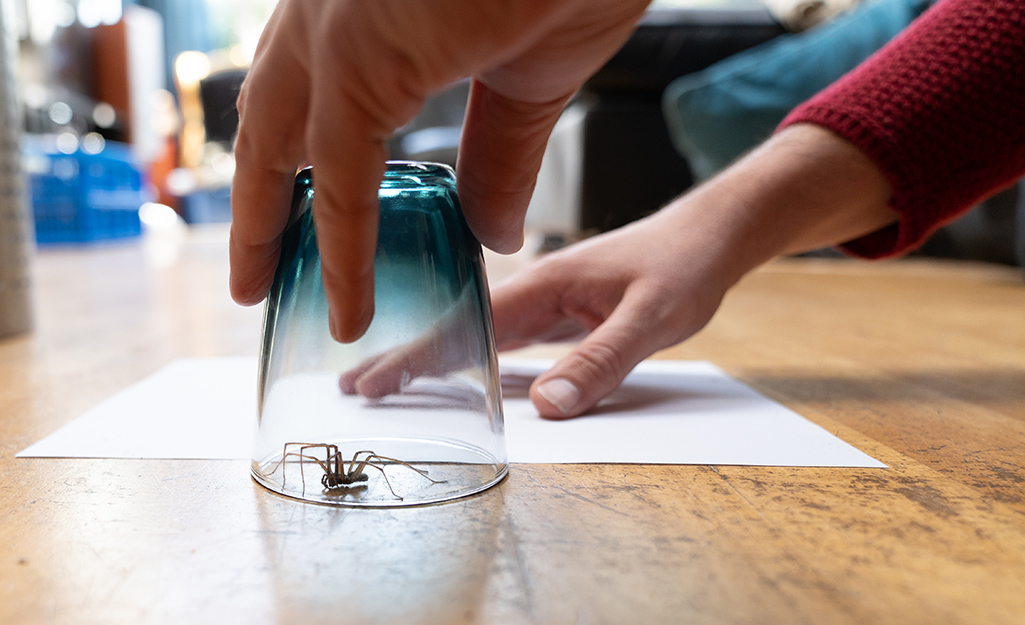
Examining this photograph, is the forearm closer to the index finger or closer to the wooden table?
the wooden table

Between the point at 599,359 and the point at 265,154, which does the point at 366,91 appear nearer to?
the point at 265,154

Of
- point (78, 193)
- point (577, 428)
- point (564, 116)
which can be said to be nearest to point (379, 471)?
point (577, 428)

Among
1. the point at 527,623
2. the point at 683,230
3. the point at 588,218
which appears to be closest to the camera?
the point at 527,623

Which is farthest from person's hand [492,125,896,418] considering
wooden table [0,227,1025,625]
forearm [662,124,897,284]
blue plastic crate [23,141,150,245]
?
blue plastic crate [23,141,150,245]

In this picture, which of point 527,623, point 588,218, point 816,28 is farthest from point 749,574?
point 816,28

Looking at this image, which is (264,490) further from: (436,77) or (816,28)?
(816,28)

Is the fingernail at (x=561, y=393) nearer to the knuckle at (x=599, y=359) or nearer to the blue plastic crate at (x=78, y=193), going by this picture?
the knuckle at (x=599, y=359)
